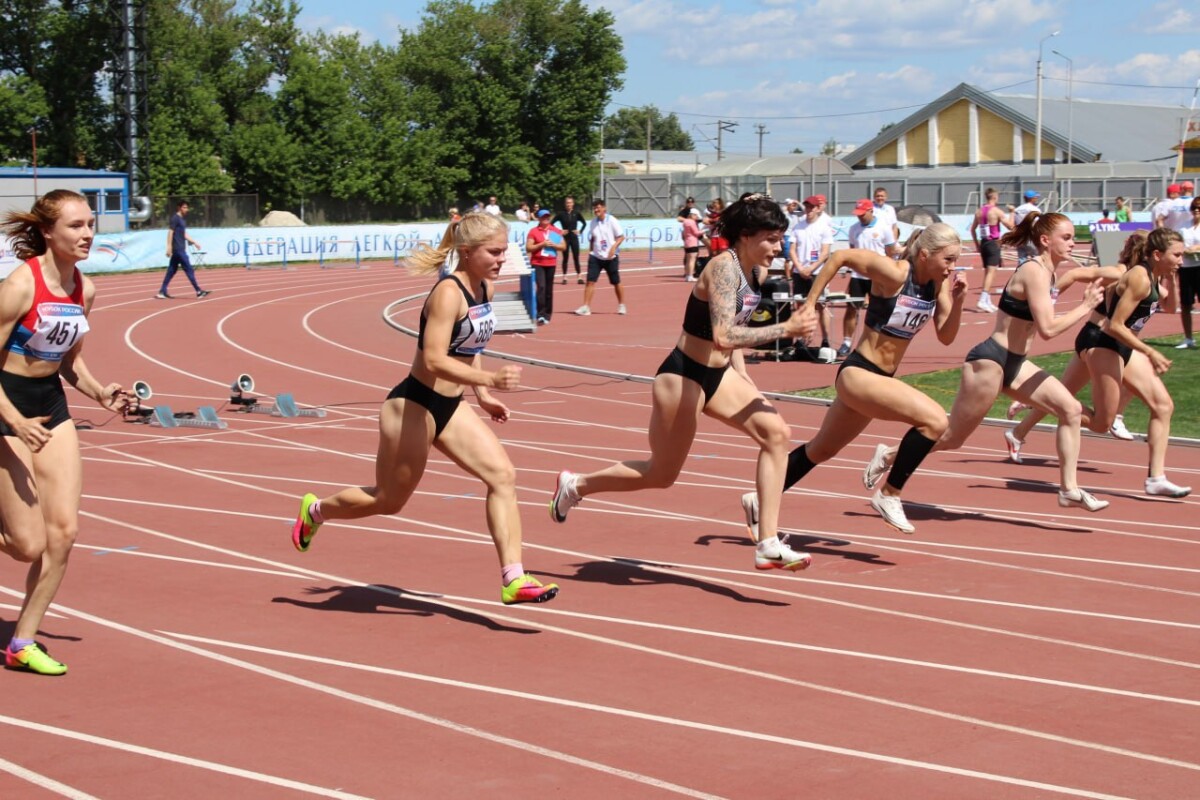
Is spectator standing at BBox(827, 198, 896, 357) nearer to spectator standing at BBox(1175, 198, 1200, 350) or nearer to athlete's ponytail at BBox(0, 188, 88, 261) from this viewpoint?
spectator standing at BBox(1175, 198, 1200, 350)

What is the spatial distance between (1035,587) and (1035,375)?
7.57 ft

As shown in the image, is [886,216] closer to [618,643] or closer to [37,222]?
[618,643]

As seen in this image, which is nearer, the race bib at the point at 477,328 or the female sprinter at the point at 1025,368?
the race bib at the point at 477,328

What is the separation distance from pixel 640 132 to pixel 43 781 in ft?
475

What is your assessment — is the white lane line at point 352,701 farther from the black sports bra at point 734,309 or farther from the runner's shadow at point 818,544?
the runner's shadow at point 818,544

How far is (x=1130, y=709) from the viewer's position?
18.1 ft

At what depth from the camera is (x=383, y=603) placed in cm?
718

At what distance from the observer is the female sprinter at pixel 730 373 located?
714 cm

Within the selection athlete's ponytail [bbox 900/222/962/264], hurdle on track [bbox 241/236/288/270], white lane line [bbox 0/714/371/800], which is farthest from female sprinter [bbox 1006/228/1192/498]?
hurdle on track [bbox 241/236/288/270]

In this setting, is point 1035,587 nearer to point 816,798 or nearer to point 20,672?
point 816,798

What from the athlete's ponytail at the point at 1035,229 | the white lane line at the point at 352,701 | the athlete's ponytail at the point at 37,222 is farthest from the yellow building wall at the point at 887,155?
the white lane line at the point at 352,701

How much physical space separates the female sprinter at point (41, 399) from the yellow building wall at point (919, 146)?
75.9m

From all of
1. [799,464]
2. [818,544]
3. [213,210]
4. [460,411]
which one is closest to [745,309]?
[460,411]

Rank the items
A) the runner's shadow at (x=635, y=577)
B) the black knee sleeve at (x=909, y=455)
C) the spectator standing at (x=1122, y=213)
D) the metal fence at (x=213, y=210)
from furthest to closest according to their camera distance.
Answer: the metal fence at (x=213, y=210) → the spectator standing at (x=1122, y=213) → the black knee sleeve at (x=909, y=455) → the runner's shadow at (x=635, y=577)
